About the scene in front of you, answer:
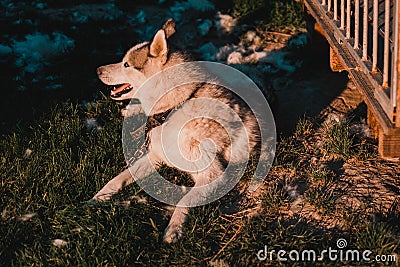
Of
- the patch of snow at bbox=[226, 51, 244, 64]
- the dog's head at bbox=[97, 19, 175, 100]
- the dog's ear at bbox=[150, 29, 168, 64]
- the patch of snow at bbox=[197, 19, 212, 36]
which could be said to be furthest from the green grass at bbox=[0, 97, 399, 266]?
the patch of snow at bbox=[197, 19, 212, 36]

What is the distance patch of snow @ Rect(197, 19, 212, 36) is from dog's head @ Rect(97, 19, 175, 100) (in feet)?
9.71

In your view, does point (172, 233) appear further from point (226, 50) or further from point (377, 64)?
point (226, 50)

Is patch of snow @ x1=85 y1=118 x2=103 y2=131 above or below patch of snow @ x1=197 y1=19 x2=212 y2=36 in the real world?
above

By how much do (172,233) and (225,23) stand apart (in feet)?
15.8

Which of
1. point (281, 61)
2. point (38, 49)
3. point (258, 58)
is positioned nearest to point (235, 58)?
point (258, 58)

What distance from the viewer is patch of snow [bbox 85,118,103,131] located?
5904 millimetres

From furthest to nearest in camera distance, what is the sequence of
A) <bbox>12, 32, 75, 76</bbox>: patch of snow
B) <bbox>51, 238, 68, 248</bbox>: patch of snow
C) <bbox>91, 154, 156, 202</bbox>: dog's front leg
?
<bbox>12, 32, 75, 76</bbox>: patch of snow < <bbox>91, 154, 156, 202</bbox>: dog's front leg < <bbox>51, 238, 68, 248</bbox>: patch of snow

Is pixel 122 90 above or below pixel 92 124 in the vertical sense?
above

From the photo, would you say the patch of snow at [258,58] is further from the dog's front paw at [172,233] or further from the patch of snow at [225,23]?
the dog's front paw at [172,233]

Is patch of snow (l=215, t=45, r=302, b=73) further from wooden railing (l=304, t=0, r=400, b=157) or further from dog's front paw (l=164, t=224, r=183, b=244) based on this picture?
dog's front paw (l=164, t=224, r=183, b=244)

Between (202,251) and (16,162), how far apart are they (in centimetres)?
191

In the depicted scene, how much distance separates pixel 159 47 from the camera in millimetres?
5059

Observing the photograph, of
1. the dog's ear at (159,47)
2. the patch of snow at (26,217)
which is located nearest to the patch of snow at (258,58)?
the dog's ear at (159,47)

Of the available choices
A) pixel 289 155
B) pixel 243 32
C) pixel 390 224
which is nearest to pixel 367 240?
pixel 390 224
